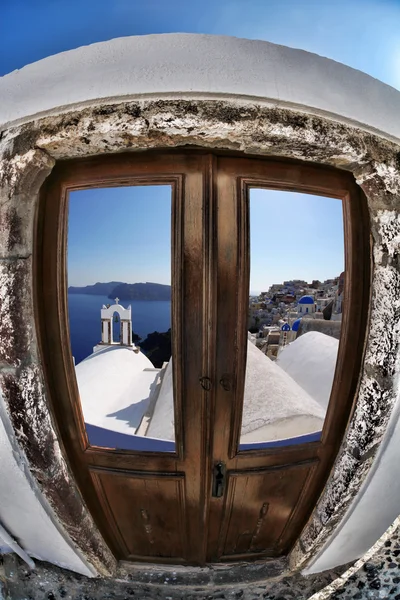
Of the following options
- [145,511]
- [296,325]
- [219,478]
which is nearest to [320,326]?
[296,325]

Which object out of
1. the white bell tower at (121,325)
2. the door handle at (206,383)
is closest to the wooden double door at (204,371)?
the door handle at (206,383)

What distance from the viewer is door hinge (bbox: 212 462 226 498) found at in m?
1.59

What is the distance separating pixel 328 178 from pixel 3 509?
6.64 feet

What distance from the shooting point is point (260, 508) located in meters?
1.70

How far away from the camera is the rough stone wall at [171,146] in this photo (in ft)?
3.94

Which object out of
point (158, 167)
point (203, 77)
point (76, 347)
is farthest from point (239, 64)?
point (76, 347)

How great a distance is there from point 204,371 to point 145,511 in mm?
836

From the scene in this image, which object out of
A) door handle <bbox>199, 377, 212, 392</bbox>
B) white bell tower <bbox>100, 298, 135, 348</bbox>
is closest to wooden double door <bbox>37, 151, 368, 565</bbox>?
door handle <bbox>199, 377, 212, 392</bbox>

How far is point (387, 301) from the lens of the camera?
54.5 inches

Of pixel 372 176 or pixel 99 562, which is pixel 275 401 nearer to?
pixel 372 176

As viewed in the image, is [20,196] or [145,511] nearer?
[20,196]

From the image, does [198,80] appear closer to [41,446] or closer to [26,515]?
[41,446]

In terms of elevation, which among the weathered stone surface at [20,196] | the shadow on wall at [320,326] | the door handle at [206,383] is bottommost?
the door handle at [206,383]

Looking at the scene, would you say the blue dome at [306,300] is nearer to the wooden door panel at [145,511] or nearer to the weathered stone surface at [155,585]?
the wooden door panel at [145,511]
